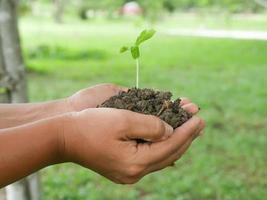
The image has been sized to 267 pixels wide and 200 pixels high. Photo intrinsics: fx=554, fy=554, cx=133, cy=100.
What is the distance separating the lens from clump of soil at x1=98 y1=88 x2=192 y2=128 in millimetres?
2012

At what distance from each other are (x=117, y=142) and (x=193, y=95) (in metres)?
6.90

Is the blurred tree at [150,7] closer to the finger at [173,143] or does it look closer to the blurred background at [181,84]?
the blurred background at [181,84]

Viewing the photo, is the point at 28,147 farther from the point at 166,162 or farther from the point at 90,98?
the point at 90,98

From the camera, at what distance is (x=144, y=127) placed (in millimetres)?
1787

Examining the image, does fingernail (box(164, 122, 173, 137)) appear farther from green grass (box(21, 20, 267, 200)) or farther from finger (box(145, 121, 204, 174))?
green grass (box(21, 20, 267, 200))

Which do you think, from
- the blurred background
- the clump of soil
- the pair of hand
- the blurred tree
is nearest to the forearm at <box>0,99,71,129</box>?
the clump of soil

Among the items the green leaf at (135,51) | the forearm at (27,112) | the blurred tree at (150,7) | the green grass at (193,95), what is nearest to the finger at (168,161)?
the green leaf at (135,51)

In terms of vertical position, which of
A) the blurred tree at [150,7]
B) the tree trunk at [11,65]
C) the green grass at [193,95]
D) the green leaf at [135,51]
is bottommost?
the green grass at [193,95]

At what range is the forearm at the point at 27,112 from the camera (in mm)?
2207

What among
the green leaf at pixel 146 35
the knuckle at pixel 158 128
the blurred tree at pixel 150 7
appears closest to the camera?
the knuckle at pixel 158 128

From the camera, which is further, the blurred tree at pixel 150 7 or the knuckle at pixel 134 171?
the blurred tree at pixel 150 7

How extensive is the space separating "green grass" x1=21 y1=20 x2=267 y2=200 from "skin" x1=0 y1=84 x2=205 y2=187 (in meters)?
2.67

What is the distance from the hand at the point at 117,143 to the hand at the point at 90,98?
1.54 ft

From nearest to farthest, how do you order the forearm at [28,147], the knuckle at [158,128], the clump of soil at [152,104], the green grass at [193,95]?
1. the forearm at [28,147]
2. the knuckle at [158,128]
3. the clump of soil at [152,104]
4. the green grass at [193,95]
